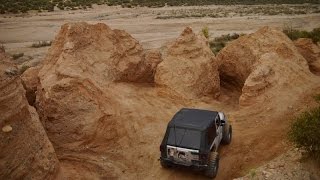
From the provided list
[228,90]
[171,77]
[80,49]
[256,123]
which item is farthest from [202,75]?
[80,49]

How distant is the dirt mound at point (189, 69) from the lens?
62.0 ft

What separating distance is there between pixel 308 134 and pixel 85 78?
914 centimetres

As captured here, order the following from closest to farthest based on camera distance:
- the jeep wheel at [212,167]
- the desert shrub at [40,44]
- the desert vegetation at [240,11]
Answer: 1. the jeep wheel at [212,167]
2. the desert shrub at [40,44]
3. the desert vegetation at [240,11]

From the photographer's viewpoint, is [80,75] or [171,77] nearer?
[80,75]

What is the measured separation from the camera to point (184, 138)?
41.5 feet

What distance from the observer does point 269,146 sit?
46.3 ft

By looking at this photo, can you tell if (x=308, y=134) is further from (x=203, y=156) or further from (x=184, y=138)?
(x=184, y=138)

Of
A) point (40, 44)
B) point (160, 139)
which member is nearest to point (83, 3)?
point (40, 44)

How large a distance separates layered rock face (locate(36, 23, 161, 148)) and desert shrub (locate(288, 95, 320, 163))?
696 cm

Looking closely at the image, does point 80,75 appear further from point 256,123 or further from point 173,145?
point 256,123

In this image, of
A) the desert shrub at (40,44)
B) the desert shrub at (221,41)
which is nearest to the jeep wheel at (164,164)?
the desert shrub at (221,41)

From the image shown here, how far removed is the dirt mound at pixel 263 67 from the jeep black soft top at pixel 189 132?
177 inches

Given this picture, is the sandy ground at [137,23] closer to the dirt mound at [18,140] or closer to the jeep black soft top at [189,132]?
the dirt mound at [18,140]

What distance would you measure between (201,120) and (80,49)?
756 centimetres
